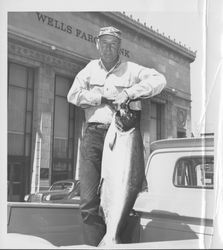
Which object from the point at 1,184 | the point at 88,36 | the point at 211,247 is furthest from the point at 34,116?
the point at 211,247

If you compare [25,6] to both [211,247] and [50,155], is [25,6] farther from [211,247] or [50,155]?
[211,247]

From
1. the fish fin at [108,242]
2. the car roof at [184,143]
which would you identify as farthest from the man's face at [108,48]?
the fish fin at [108,242]

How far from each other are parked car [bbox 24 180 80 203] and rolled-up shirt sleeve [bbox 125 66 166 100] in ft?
1.79

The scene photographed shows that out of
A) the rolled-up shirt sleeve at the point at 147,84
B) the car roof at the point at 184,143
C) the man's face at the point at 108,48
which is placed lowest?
the car roof at the point at 184,143

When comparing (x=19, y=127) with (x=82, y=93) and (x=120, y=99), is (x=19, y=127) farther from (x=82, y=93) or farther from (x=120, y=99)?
(x=120, y=99)

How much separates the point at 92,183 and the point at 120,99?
453mm

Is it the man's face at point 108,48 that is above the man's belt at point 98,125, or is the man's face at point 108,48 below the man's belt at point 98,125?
above

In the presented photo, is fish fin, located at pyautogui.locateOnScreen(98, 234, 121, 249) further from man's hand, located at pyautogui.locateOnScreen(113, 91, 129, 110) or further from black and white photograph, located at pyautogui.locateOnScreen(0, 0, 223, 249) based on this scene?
man's hand, located at pyautogui.locateOnScreen(113, 91, 129, 110)

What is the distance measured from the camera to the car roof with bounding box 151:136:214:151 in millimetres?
1820

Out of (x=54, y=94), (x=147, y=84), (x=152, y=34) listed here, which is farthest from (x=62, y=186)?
(x=152, y=34)

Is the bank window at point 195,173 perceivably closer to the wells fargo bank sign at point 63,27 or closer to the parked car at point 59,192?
the parked car at point 59,192

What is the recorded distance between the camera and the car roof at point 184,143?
5.97ft

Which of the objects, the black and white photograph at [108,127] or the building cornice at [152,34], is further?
the building cornice at [152,34]

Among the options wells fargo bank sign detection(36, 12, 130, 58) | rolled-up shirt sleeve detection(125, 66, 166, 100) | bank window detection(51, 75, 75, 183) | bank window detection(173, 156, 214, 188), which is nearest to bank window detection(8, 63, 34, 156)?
bank window detection(51, 75, 75, 183)
